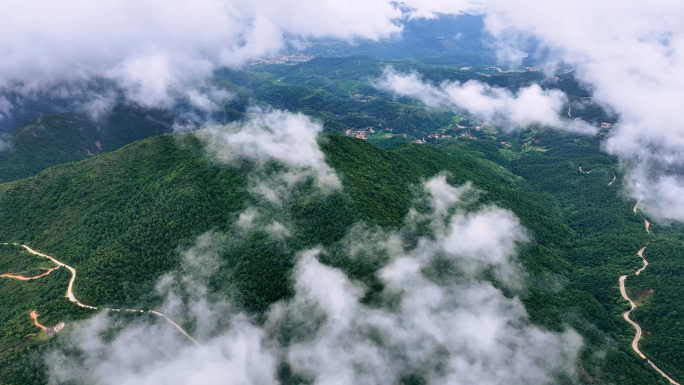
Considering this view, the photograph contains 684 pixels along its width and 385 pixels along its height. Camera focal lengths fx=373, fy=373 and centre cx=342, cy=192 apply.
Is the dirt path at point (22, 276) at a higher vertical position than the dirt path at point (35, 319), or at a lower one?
lower

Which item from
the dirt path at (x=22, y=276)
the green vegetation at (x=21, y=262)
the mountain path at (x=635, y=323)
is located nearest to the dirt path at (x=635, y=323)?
the mountain path at (x=635, y=323)

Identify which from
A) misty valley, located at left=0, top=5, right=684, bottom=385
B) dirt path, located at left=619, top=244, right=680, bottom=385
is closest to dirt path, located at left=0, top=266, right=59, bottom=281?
misty valley, located at left=0, top=5, right=684, bottom=385

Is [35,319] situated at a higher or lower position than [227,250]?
higher

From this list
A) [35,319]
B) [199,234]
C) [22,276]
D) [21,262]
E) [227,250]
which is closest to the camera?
[35,319]

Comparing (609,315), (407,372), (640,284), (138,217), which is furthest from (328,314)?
→ (640,284)

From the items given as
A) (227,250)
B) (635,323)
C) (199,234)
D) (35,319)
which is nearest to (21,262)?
(35,319)

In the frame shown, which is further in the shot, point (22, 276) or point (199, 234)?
point (199, 234)

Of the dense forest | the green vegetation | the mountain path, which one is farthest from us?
the green vegetation

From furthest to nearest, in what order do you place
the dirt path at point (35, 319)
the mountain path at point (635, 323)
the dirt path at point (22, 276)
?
the dirt path at point (22, 276) < the mountain path at point (635, 323) < the dirt path at point (35, 319)

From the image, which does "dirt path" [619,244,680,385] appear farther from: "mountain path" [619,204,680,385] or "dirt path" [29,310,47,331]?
"dirt path" [29,310,47,331]

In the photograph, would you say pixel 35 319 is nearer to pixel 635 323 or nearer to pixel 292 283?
pixel 292 283

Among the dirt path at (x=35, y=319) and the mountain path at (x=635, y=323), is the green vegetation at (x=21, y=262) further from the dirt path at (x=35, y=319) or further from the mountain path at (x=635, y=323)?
the mountain path at (x=635, y=323)

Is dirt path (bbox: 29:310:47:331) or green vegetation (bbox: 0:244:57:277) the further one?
green vegetation (bbox: 0:244:57:277)
